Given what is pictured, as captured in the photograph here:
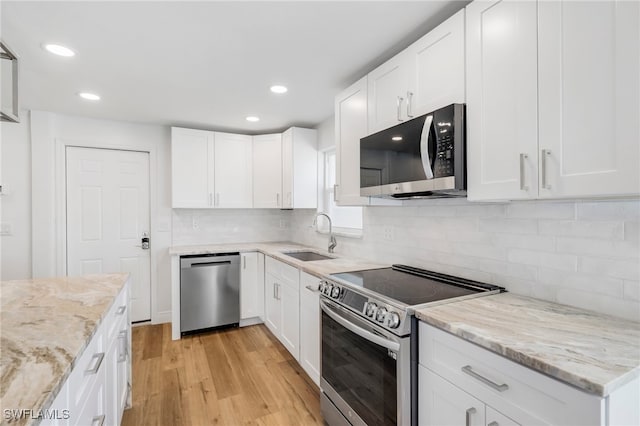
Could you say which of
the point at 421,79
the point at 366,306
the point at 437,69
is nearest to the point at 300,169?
the point at 421,79

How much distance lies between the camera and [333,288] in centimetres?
191

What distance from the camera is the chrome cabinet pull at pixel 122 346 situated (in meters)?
1.82

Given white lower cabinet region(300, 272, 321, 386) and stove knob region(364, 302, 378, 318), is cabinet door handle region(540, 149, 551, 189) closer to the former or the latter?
stove knob region(364, 302, 378, 318)

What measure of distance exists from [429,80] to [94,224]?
376 cm

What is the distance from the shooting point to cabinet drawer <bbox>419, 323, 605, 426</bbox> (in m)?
0.85

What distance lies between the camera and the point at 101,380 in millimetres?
1360

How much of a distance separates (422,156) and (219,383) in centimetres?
226

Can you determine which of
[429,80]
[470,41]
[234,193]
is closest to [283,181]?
[234,193]

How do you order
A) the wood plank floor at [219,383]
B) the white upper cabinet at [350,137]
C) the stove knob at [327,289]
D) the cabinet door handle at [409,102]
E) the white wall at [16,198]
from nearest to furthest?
1. the cabinet door handle at [409,102]
2. the stove knob at [327,289]
3. the wood plank floor at [219,383]
4. the white upper cabinet at [350,137]
5. the white wall at [16,198]

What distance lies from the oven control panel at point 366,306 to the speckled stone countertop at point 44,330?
115 cm

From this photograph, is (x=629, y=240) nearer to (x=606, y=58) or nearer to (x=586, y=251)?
(x=586, y=251)

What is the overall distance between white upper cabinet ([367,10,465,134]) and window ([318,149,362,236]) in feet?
3.90

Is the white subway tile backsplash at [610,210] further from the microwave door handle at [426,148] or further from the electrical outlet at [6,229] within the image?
the electrical outlet at [6,229]

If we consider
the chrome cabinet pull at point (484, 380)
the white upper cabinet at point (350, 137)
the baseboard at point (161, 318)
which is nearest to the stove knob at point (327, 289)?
the white upper cabinet at point (350, 137)
